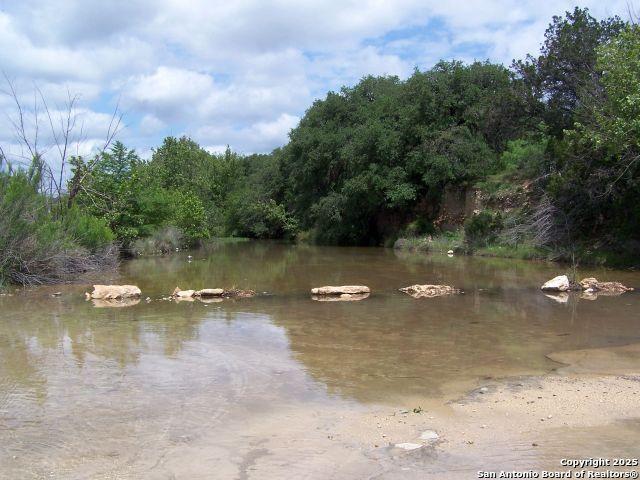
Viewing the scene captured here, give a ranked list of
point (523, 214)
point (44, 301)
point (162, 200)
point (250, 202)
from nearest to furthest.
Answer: point (44, 301)
point (523, 214)
point (162, 200)
point (250, 202)

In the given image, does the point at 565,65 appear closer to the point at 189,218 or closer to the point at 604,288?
the point at 604,288

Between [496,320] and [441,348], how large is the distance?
2.96 metres

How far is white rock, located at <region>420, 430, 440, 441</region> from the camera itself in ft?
17.0

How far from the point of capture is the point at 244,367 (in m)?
8.18

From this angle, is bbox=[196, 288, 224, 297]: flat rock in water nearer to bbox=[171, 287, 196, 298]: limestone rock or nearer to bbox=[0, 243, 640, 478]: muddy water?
bbox=[171, 287, 196, 298]: limestone rock

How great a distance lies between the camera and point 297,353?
29.4 feet

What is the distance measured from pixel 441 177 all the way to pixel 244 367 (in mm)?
27556

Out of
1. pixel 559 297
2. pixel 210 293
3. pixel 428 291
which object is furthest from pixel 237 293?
pixel 559 297

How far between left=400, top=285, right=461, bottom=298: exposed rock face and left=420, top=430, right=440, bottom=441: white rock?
9624 mm

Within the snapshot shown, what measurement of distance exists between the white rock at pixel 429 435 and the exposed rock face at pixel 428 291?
31.6 feet

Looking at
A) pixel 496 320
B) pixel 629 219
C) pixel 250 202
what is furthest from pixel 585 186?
pixel 250 202

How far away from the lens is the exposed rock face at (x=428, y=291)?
1512 centimetres

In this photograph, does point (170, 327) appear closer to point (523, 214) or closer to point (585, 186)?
point (585, 186)

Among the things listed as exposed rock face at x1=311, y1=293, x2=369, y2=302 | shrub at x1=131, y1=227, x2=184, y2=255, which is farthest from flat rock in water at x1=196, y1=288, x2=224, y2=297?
shrub at x1=131, y1=227, x2=184, y2=255
